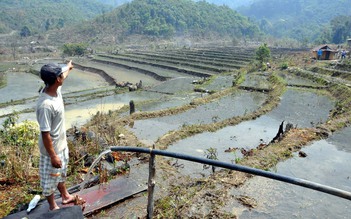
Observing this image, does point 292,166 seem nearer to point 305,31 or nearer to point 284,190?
point 284,190

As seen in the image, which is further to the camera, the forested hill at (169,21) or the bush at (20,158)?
the forested hill at (169,21)

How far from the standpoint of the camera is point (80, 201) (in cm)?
395

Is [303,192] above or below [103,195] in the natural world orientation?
below

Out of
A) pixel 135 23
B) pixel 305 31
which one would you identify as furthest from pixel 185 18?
pixel 305 31

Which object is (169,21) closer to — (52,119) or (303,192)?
(303,192)

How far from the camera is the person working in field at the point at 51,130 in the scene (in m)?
3.06

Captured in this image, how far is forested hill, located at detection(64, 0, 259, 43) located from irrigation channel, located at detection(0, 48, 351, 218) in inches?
2385

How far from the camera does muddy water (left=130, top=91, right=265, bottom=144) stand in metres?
11.4

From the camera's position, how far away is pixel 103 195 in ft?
14.7

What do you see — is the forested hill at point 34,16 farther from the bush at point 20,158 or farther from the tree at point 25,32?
the bush at point 20,158

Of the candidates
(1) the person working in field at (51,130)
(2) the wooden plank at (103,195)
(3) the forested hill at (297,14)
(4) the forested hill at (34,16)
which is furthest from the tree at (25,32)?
(3) the forested hill at (297,14)

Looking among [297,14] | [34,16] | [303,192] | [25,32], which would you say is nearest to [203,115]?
[303,192]

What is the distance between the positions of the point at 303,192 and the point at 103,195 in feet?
13.1

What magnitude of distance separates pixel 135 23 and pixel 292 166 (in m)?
89.3
